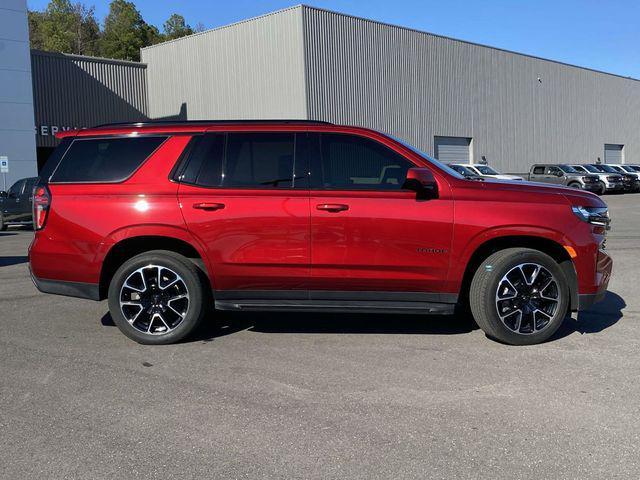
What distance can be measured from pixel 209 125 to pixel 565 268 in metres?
3.46

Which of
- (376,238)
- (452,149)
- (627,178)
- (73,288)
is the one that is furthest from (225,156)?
(627,178)

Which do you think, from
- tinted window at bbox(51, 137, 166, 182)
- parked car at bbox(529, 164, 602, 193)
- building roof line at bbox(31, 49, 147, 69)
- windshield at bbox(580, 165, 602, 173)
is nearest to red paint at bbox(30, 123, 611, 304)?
tinted window at bbox(51, 137, 166, 182)

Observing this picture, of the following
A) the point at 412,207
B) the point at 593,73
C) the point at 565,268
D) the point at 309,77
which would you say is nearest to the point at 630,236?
the point at 565,268

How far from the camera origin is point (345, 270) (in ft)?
17.8

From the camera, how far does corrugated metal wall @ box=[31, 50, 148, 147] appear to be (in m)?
34.6

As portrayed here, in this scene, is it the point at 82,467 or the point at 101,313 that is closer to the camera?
the point at 82,467

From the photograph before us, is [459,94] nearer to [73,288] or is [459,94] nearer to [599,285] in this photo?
[599,285]

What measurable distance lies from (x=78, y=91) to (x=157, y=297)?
33.6 m

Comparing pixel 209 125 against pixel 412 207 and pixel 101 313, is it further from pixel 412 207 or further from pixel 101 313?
pixel 101 313

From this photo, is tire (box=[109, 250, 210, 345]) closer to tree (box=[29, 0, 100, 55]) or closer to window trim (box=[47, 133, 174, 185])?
window trim (box=[47, 133, 174, 185])

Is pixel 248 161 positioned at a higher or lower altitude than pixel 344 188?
higher

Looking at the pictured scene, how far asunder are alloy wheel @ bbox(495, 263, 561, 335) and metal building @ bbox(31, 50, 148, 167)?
33.5 meters

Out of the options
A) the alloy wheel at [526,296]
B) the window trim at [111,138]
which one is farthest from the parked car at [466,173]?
the window trim at [111,138]

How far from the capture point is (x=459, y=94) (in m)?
38.5
